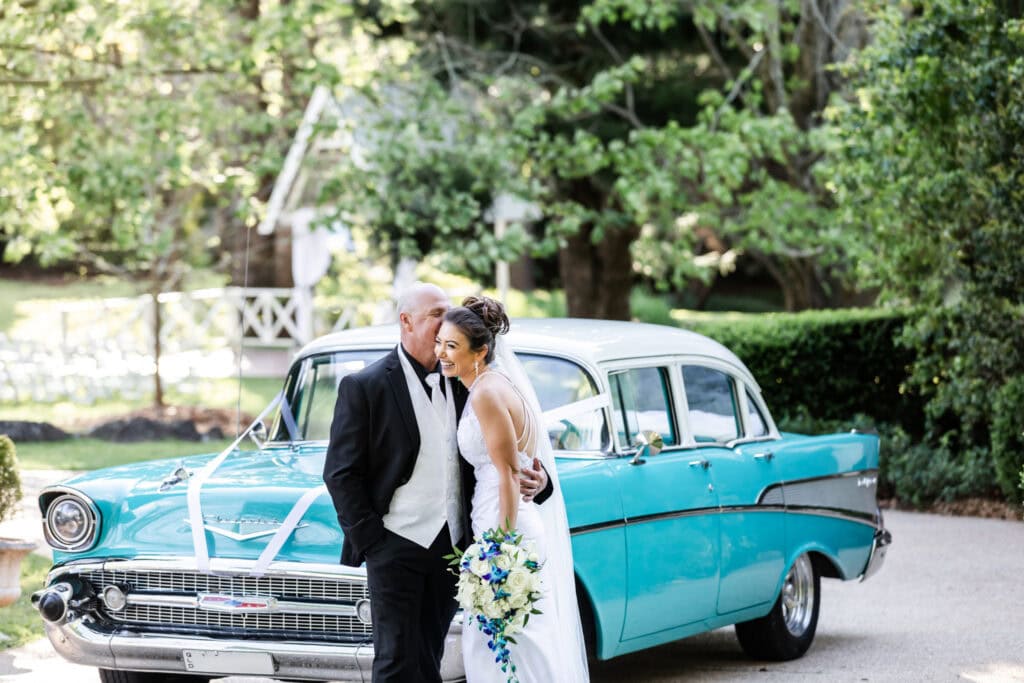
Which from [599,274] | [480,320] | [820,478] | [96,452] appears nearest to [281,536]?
[480,320]

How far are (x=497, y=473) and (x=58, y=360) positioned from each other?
18608mm

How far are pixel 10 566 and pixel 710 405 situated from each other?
4.08 metres

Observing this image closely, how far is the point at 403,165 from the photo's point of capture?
56.4 feet

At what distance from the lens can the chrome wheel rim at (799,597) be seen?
28.1 feet

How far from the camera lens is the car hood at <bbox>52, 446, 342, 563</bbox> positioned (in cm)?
623

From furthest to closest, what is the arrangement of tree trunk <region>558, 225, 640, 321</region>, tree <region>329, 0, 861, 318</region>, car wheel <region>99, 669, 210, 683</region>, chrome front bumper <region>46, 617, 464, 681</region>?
tree trunk <region>558, 225, 640, 321</region>, tree <region>329, 0, 861, 318</region>, car wheel <region>99, 669, 210, 683</region>, chrome front bumper <region>46, 617, 464, 681</region>

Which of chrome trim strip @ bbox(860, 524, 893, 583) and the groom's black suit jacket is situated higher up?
the groom's black suit jacket

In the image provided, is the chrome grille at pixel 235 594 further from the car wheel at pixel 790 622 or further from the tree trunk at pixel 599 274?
the tree trunk at pixel 599 274

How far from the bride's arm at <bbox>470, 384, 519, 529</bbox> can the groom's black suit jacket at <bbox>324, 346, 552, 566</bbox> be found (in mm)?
202

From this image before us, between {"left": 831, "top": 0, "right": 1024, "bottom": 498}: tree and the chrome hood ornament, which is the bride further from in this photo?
{"left": 831, "top": 0, "right": 1024, "bottom": 498}: tree

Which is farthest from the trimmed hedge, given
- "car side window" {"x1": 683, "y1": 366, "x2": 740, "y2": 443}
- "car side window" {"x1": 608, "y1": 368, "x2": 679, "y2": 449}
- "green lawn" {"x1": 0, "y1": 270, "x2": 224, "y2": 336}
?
"green lawn" {"x1": 0, "y1": 270, "x2": 224, "y2": 336}

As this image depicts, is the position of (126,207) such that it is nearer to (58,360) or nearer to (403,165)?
(403,165)

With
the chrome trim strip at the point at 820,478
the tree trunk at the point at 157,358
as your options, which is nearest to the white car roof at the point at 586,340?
the chrome trim strip at the point at 820,478

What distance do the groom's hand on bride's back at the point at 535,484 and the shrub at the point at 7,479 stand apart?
469 centimetres
